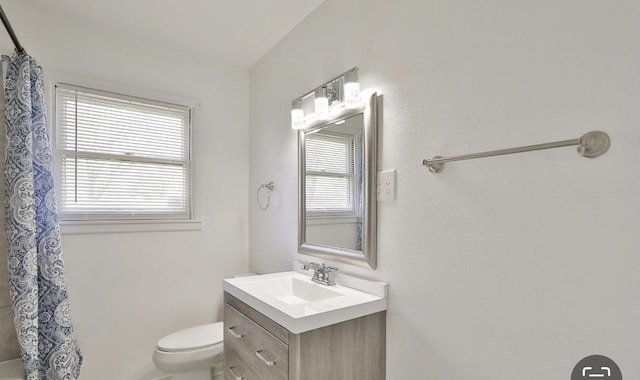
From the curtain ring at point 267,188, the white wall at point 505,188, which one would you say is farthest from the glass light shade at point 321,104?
the curtain ring at point 267,188

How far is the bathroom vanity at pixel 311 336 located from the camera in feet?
4.15

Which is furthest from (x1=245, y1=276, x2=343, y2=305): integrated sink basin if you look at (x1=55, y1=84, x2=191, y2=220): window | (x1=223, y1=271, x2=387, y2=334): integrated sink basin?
(x1=55, y1=84, x2=191, y2=220): window

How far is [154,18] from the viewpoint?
2.11 metres

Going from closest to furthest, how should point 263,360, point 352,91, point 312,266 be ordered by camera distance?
point 263,360 < point 352,91 < point 312,266

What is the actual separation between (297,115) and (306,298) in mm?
1117

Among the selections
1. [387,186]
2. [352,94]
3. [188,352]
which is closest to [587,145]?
[387,186]

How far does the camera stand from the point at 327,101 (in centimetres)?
181

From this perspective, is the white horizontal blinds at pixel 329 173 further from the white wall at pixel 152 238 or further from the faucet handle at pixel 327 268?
the white wall at pixel 152 238

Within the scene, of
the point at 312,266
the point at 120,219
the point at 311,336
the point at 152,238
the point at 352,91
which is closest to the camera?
the point at 311,336

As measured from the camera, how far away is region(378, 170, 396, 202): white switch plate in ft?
4.85

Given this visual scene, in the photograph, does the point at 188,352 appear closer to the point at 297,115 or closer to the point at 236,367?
the point at 236,367

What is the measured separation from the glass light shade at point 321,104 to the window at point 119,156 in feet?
4.05

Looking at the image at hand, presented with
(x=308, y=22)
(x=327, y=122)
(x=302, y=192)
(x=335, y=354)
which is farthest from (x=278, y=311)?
(x=308, y=22)

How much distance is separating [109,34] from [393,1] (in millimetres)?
1980
